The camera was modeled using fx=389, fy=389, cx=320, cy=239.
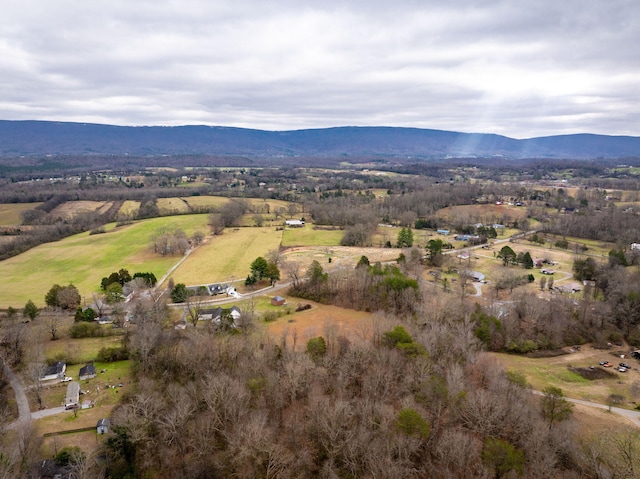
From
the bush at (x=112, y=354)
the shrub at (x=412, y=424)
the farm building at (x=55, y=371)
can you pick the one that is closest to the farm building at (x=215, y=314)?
the bush at (x=112, y=354)

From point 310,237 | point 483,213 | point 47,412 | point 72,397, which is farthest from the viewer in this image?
point 483,213

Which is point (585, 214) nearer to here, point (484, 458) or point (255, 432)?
point (484, 458)

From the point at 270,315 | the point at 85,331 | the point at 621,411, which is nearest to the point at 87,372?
the point at 85,331

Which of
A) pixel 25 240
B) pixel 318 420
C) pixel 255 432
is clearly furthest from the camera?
pixel 25 240

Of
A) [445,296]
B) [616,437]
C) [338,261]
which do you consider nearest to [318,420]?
[616,437]

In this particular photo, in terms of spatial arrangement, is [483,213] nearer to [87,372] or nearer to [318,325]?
[318,325]

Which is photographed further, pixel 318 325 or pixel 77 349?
pixel 318 325
